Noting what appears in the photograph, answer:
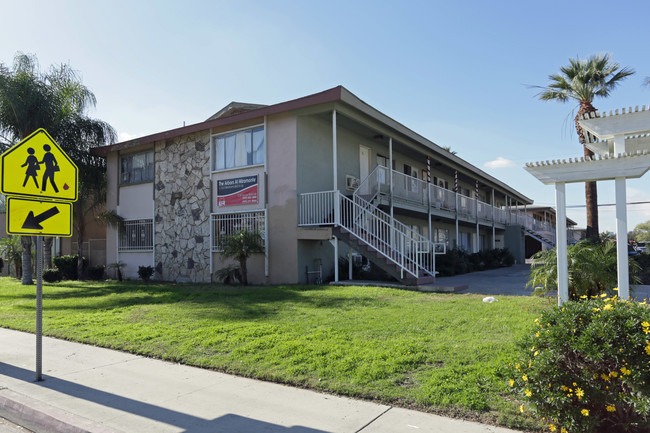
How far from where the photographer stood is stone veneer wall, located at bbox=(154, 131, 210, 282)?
1664cm

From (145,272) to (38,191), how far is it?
12356 millimetres

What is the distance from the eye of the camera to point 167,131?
684 inches

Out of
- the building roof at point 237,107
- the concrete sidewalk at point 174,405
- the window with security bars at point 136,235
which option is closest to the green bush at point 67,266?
the window with security bars at point 136,235

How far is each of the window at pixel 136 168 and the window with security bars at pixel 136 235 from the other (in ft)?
5.56

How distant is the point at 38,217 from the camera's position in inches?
219

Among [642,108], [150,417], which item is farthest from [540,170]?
[150,417]

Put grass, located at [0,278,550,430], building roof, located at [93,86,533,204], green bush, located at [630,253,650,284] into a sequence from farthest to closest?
green bush, located at [630,253,650,284]
building roof, located at [93,86,533,204]
grass, located at [0,278,550,430]

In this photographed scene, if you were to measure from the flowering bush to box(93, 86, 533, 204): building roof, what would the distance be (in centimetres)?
1060

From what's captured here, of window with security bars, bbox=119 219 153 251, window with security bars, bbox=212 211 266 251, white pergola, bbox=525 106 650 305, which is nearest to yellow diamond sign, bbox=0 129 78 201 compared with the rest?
white pergola, bbox=525 106 650 305

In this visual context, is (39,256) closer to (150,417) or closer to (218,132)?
(150,417)

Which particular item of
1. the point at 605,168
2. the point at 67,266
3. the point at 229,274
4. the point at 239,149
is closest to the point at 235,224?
the point at 229,274

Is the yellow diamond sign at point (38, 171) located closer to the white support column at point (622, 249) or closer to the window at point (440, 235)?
the white support column at point (622, 249)

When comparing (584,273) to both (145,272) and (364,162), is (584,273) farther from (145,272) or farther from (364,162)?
(145,272)

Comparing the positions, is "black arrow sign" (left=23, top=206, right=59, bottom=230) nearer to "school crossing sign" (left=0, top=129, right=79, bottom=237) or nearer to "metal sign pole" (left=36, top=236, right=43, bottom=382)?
"school crossing sign" (left=0, top=129, right=79, bottom=237)
